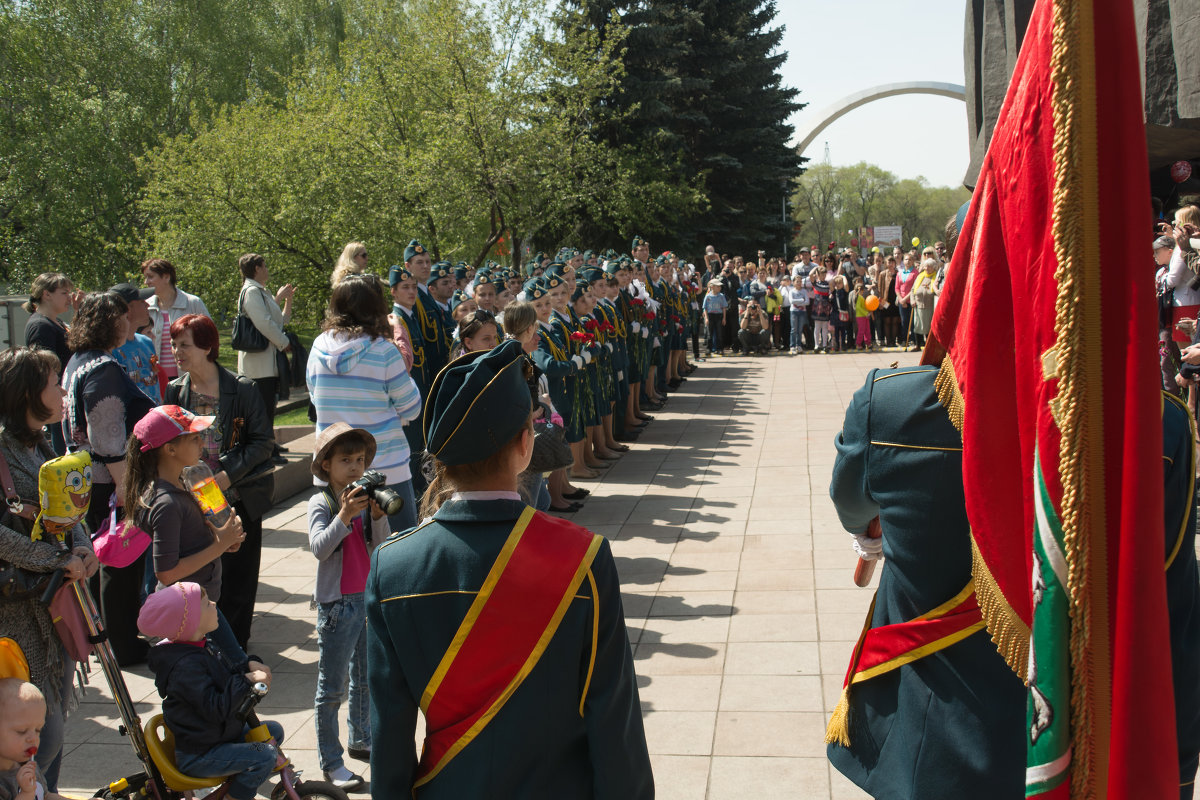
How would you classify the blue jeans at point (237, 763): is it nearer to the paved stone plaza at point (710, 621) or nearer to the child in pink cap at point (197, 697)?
the child in pink cap at point (197, 697)

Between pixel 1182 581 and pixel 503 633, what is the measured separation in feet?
4.78

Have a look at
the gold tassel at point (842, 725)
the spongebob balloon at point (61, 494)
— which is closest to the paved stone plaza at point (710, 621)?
the spongebob balloon at point (61, 494)

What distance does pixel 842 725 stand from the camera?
2.74 meters

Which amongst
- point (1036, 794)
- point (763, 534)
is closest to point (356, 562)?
point (1036, 794)

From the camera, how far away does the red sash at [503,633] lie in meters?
2.16

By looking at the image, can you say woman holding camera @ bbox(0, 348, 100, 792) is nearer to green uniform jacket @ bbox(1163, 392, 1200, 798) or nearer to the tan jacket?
green uniform jacket @ bbox(1163, 392, 1200, 798)

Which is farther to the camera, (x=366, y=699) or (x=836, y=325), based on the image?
(x=836, y=325)

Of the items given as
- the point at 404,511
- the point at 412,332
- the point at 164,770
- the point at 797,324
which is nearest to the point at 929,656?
the point at 164,770

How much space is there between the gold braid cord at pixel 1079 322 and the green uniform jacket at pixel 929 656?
56 cm

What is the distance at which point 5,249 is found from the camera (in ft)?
93.8

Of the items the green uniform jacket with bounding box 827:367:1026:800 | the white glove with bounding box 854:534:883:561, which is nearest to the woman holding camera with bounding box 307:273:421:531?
the white glove with bounding box 854:534:883:561

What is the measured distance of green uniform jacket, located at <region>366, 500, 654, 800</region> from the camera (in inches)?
85.4

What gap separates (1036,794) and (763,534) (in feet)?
19.8

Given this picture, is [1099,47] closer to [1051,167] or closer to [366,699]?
[1051,167]
